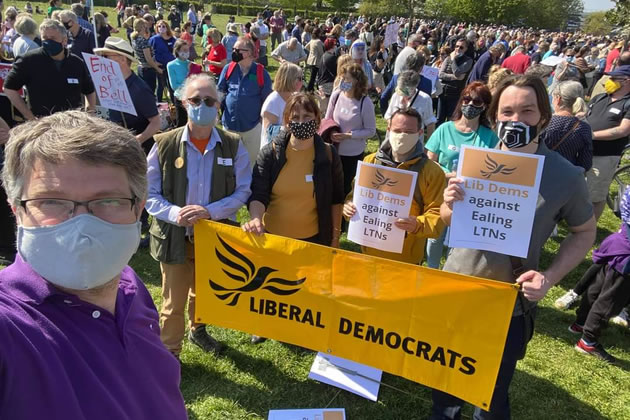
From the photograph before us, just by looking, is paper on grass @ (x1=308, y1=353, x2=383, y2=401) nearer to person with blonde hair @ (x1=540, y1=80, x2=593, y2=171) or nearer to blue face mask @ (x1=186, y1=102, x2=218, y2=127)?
blue face mask @ (x1=186, y1=102, x2=218, y2=127)

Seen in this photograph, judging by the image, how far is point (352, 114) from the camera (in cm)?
528

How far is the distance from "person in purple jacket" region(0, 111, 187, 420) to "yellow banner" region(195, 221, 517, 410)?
174 cm

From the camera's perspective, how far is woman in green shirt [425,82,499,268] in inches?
169

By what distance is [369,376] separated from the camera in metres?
3.51

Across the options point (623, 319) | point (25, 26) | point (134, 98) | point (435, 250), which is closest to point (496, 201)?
point (435, 250)

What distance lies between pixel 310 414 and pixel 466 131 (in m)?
3.01

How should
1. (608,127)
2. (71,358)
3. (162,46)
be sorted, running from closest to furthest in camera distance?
(71,358), (608,127), (162,46)

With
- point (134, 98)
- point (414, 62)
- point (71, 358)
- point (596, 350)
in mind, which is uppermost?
point (414, 62)

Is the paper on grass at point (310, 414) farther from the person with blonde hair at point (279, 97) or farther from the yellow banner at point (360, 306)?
the person with blonde hair at point (279, 97)

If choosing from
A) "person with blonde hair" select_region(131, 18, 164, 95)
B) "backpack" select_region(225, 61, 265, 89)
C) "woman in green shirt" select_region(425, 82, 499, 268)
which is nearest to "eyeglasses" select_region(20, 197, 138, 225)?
"woman in green shirt" select_region(425, 82, 499, 268)

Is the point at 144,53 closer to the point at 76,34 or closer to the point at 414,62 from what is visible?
the point at 76,34

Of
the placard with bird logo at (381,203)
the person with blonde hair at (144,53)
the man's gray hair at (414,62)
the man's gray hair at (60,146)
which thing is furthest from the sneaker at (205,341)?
the person with blonde hair at (144,53)

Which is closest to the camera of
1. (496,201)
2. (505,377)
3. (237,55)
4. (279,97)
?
(496,201)

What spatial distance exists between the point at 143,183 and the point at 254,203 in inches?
79.5
